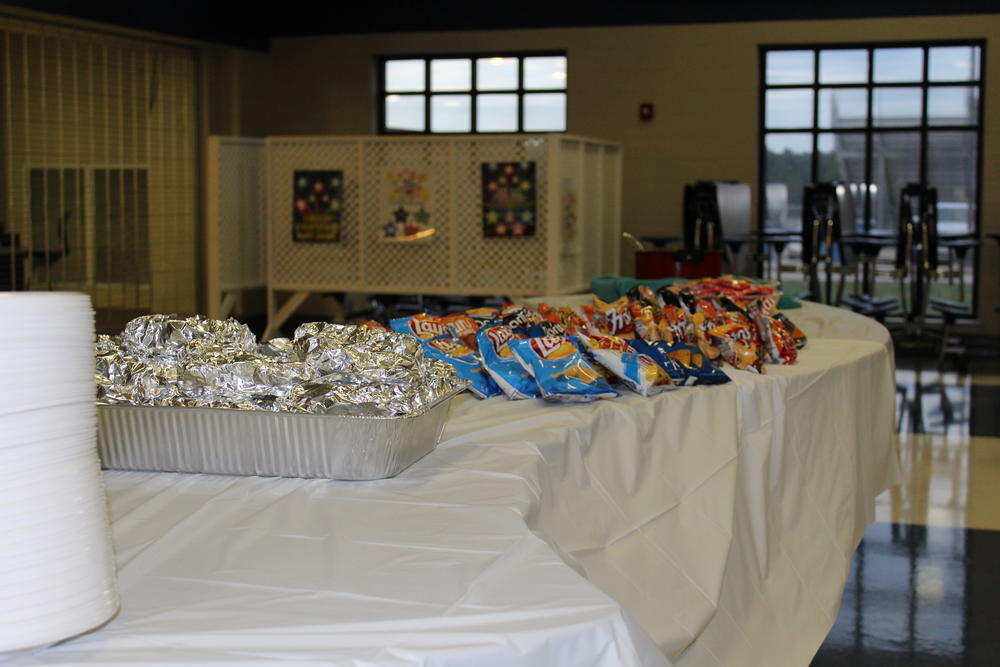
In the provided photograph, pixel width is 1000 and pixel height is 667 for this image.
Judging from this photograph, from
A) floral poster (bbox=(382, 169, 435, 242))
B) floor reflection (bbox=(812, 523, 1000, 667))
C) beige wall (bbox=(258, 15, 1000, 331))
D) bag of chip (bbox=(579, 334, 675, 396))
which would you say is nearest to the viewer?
bag of chip (bbox=(579, 334, 675, 396))

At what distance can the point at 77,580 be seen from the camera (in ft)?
2.90

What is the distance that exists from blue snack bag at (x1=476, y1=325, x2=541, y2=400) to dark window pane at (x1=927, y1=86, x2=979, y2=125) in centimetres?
939

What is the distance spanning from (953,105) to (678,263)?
18.6ft

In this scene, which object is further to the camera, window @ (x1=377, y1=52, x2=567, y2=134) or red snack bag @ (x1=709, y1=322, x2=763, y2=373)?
window @ (x1=377, y1=52, x2=567, y2=134)

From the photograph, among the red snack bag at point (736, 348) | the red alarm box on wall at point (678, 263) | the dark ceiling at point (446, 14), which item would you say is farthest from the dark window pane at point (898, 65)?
the red snack bag at point (736, 348)

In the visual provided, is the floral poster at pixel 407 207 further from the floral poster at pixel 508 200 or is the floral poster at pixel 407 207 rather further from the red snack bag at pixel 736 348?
the red snack bag at pixel 736 348

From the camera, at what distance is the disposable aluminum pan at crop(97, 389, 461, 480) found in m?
1.39

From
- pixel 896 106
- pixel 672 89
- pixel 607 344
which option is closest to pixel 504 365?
pixel 607 344

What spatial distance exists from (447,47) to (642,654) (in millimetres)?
10698

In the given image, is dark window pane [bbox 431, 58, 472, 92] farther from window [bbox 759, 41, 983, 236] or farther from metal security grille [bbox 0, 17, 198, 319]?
window [bbox 759, 41, 983, 236]

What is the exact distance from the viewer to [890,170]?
1055cm

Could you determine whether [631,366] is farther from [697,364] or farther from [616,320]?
[616,320]

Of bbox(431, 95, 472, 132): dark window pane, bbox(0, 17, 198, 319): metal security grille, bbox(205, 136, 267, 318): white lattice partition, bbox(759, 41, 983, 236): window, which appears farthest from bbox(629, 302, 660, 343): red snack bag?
bbox(431, 95, 472, 132): dark window pane

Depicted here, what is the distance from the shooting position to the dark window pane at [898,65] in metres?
10.4
